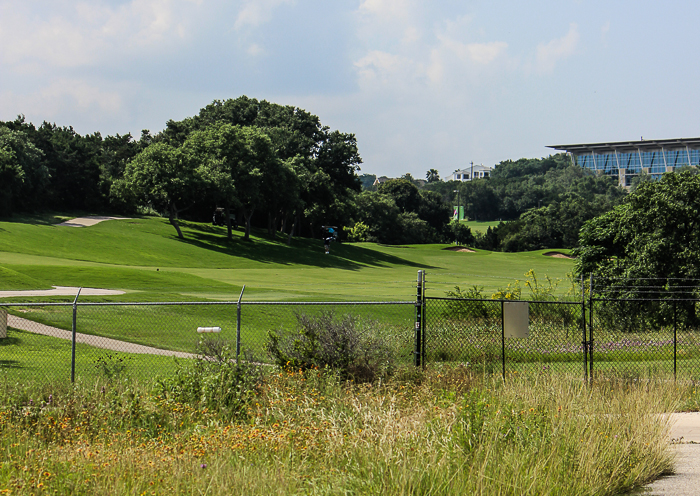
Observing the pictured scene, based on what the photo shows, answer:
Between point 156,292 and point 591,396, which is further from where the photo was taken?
point 156,292

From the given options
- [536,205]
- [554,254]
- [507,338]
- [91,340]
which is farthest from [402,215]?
[91,340]

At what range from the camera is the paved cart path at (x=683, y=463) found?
666 cm

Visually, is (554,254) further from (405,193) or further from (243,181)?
(243,181)

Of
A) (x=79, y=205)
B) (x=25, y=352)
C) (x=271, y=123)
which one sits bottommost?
(x=25, y=352)

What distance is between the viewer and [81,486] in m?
5.62

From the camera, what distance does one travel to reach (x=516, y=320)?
11562 mm

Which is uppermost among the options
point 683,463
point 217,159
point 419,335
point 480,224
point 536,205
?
point 536,205

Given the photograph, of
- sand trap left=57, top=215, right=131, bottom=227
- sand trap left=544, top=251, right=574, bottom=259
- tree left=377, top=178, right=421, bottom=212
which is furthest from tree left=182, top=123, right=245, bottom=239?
tree left=377, top=178, right=421, bottom=212

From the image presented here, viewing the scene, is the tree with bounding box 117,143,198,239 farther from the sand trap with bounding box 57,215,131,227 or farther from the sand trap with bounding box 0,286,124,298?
the sand trap with bounding box 0,286,124,298

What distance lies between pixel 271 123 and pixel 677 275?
2368 inches

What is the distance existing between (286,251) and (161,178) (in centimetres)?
1277

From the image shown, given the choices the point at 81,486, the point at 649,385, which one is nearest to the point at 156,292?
the point at 649,385

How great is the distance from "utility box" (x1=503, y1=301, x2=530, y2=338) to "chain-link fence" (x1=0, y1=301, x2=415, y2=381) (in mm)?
1763

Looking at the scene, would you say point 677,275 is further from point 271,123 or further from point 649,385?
point 271,123
